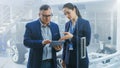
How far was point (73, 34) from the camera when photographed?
2072 millimetres

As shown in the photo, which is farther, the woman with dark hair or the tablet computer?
the woman with dark hair

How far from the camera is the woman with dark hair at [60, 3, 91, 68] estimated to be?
6.77ft

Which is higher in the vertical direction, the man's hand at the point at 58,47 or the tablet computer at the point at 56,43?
the tablet computer at the point at 56,43

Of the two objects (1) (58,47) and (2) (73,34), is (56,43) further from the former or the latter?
(2) (73,34)

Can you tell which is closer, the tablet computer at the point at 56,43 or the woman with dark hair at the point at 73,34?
the tablet computer at the point at 56,43

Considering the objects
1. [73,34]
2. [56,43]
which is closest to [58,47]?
[56,43]

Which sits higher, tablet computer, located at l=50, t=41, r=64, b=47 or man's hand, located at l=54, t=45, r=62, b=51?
tablet computer, located at l=50, t=41, r=64, b=47

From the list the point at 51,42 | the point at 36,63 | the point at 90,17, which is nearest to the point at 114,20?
the point at 90,17

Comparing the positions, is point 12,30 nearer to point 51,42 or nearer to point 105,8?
point 51,42

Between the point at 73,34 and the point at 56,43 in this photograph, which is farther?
the point at 73,34

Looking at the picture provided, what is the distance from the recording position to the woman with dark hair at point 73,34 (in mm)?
2064

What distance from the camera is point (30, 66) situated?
1.95m

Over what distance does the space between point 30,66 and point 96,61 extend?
0.75m

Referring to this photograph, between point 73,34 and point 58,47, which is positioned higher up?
point 73,34
